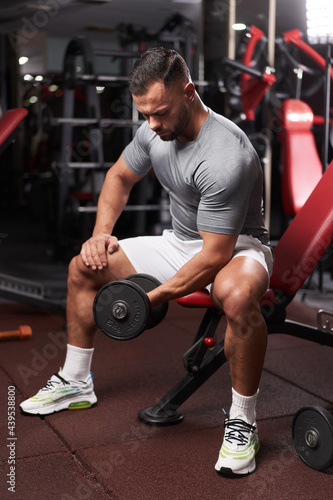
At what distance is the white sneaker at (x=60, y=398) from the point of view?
5.84ft

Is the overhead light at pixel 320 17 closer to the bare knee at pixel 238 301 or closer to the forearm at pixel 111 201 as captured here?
A: the forearm at pixel 111 201

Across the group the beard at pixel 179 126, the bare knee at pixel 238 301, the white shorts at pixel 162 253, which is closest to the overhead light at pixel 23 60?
the white shorts at pixel 162 253

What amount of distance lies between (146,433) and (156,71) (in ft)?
3.33

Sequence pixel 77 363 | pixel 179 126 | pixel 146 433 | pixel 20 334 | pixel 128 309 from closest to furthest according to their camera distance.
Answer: pixel 128 309, pixel 179 126, pixel 146 433, pixel 77 363, pixel 20 334

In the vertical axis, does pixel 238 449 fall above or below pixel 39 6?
below

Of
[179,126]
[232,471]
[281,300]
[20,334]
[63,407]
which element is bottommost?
[20,334]

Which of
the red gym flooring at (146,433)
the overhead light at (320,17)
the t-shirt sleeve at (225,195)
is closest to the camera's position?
the red gym flooring at (146,433)

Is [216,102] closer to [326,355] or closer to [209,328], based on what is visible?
[326,355]

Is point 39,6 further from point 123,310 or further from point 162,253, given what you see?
point 123,310

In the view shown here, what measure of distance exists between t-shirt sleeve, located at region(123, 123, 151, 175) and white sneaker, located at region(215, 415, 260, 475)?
32.4 inches

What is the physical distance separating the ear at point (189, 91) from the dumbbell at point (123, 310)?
0.52 metres

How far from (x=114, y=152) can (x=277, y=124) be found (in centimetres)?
236

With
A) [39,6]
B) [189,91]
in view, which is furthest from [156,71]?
[39,6]

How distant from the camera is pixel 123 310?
56.6 inches
